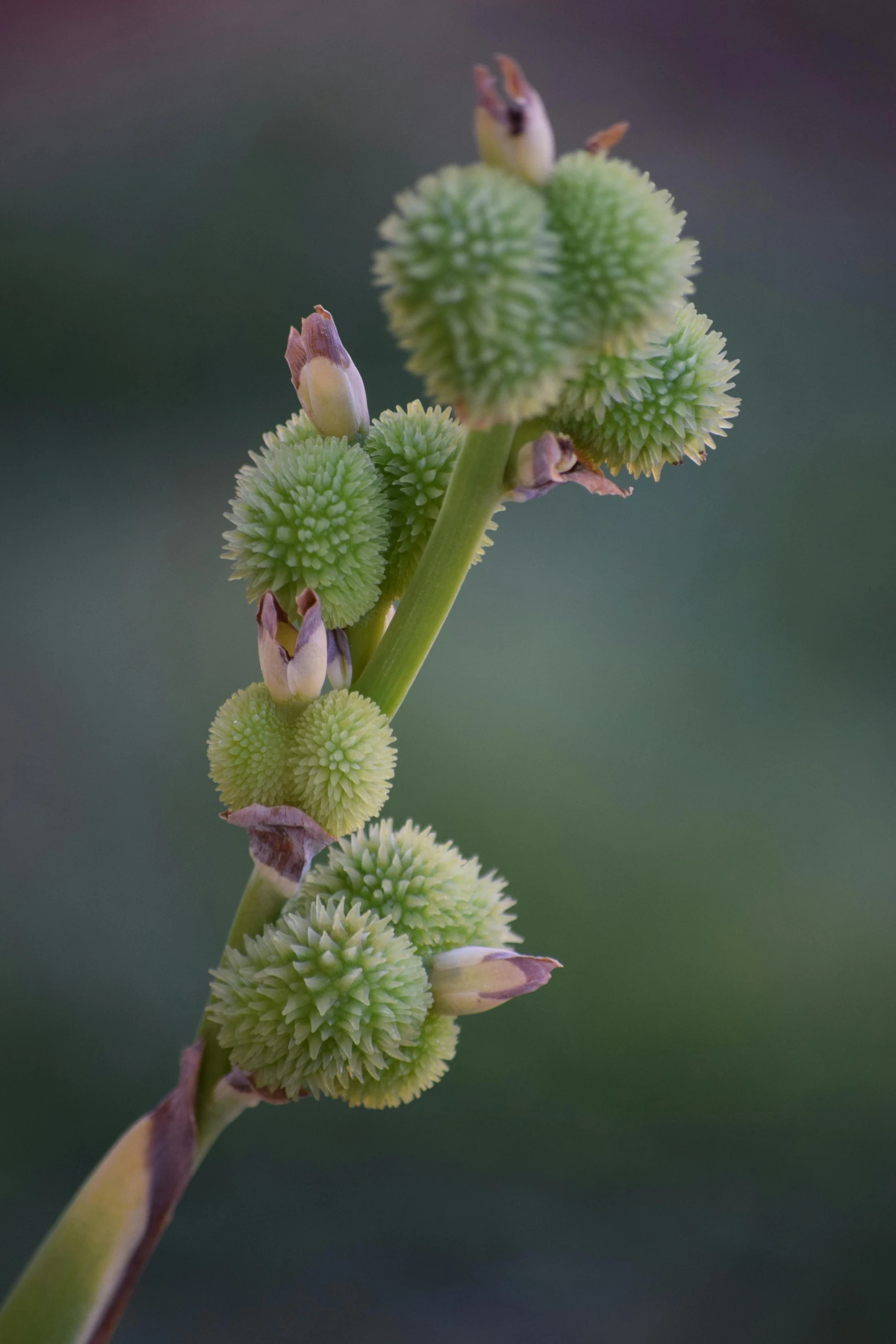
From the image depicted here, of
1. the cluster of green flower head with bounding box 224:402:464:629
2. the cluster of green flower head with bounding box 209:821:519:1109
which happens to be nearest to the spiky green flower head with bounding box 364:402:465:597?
the cluster of green flower head with bounding box 224:402:464:629

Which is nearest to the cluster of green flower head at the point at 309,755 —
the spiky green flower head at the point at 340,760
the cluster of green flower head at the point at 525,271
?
the spiky green flower head at the point at 340,760

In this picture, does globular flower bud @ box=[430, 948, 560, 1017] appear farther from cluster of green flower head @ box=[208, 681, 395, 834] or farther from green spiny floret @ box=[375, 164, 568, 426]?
green spiny floret @ box=[375, 164, 568, 426]

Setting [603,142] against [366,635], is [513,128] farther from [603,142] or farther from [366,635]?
[366,635]

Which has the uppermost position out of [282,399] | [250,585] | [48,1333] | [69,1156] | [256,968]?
[282,399]

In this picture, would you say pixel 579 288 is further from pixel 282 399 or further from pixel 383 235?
pixel 282 399

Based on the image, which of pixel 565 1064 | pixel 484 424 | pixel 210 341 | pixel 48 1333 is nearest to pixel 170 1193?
pixel 48 1333

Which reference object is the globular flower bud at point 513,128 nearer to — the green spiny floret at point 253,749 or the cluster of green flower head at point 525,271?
the cluster of green flower head at point 525,271
